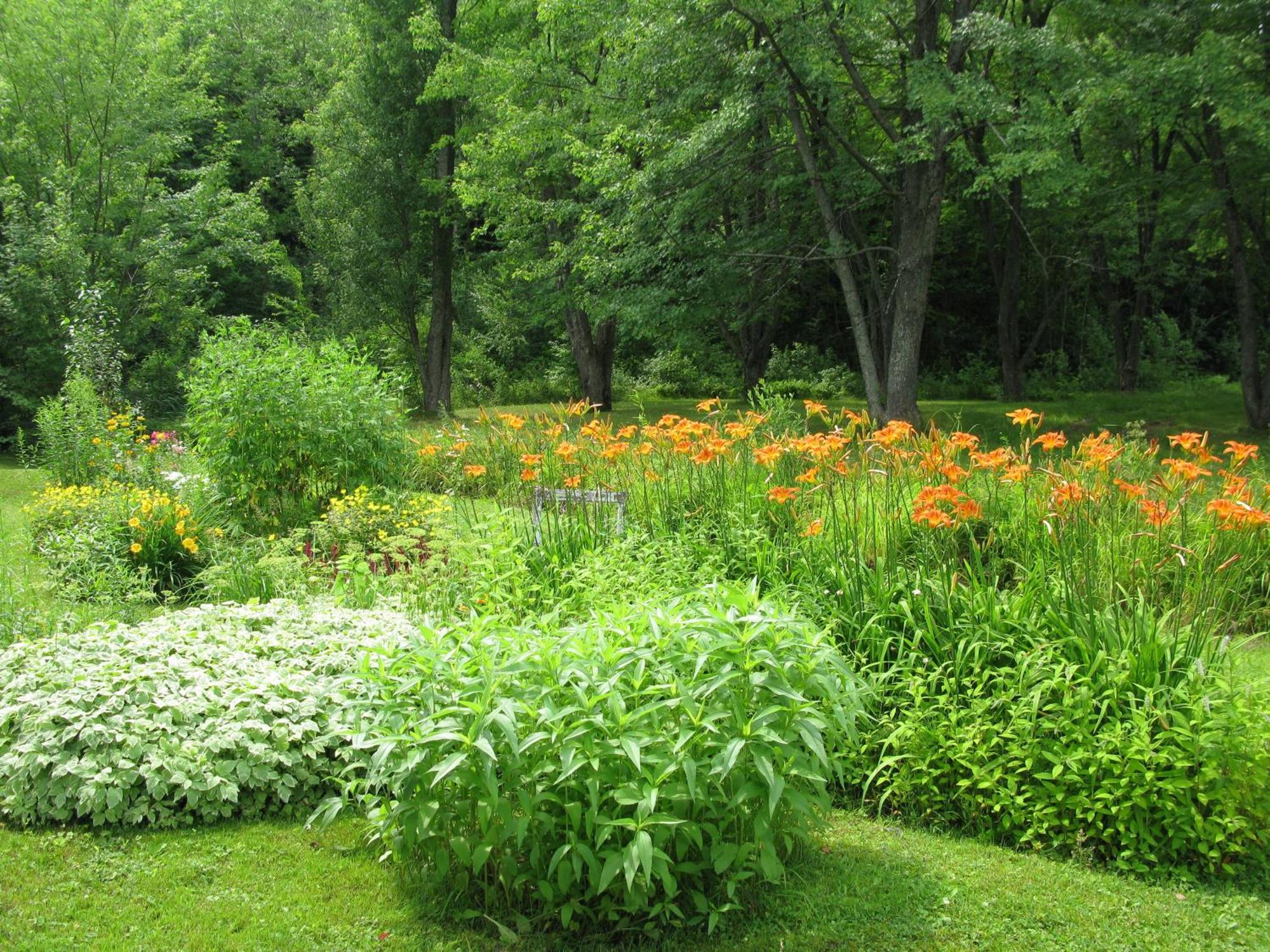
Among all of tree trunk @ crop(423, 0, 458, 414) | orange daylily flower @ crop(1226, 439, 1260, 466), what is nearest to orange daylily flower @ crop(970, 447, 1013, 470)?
orange daylily flower @ crop(1226, 439, 1260, 466)

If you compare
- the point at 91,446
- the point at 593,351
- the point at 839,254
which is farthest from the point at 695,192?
the point at 91,446

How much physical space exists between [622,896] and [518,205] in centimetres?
1499

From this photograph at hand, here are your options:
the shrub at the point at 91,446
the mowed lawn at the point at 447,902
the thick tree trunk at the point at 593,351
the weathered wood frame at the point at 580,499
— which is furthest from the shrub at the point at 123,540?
the thick tree trunk at the point at 593,351

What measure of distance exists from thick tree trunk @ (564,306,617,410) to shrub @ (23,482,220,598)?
11.1 metres

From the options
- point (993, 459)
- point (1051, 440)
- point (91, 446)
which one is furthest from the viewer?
point (91, 446)

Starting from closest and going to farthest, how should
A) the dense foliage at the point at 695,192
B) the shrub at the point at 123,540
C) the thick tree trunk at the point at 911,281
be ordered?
the shrub at the point at 123,540
the dense foliage at the point at 695,192
the thick tree trunk at the point at 911,281

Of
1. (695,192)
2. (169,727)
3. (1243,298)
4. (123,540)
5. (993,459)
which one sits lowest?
(169,727)

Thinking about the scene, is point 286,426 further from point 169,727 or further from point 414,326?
point 414,326

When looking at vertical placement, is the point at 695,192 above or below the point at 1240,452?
above

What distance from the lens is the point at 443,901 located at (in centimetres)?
310

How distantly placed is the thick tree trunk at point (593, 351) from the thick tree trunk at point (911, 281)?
22.0 ft

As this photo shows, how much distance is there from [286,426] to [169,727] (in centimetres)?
396

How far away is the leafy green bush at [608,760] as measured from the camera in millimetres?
2711

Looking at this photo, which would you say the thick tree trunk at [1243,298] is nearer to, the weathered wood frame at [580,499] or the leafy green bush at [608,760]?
the weathered wood frame at [580,499]
